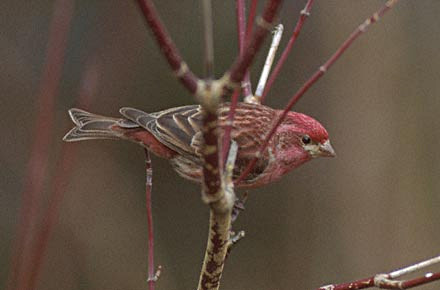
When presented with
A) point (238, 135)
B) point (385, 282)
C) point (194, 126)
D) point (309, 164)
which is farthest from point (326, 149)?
point (309, 164)

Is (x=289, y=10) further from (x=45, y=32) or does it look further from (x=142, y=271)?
(x=142, y=271)

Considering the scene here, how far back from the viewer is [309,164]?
9.69 metres

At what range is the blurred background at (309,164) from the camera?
9.00 metres

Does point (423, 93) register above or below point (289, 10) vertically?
below

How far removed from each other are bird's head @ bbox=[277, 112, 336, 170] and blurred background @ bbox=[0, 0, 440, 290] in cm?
387

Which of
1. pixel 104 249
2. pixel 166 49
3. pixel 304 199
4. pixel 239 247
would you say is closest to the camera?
pixel 166 49

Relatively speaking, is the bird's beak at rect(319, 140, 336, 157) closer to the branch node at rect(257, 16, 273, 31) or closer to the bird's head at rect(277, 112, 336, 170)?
the bird's head at rect(277, 112, 336, 170)

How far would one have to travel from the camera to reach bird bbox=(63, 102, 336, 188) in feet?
16.5

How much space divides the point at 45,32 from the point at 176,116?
4.62m

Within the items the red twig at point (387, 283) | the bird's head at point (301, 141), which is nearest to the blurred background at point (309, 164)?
the bird's head at point (301, 141)

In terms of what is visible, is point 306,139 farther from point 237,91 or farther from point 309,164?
point 309,164

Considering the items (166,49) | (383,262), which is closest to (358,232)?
(383,262)

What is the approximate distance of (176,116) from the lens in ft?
17.4

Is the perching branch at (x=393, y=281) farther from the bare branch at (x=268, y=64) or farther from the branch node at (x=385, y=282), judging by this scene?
the bare branch at (x=268, y=64)
